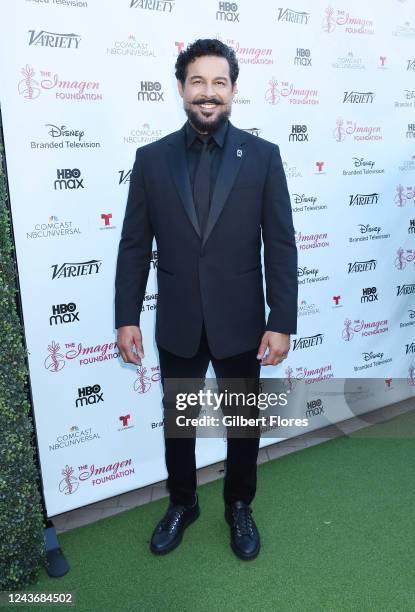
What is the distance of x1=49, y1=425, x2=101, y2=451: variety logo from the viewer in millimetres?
2896

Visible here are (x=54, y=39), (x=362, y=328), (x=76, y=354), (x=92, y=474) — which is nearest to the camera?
(x=54, y=39)

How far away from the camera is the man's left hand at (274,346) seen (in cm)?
229

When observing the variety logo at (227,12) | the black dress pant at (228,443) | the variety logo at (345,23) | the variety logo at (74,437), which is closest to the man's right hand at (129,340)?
the black dress pant at (228,443)

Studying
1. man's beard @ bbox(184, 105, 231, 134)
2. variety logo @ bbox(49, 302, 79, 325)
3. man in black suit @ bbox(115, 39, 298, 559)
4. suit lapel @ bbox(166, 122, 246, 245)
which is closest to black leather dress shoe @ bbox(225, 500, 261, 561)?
man in black suit @ bbox(115, 39, 298, 559)

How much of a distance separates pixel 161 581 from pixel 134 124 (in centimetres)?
216

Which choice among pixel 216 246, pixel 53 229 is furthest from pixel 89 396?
pixel 216 246

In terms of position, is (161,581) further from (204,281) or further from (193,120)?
(193,120)

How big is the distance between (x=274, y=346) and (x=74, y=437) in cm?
130

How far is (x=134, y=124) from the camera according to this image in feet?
9.12

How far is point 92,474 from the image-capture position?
305cm

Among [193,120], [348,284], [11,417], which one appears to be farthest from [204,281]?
[348,284]

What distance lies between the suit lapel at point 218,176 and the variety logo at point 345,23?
158 cm

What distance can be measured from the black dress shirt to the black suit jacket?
3cm

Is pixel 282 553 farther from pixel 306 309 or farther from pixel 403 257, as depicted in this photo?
pixel 403 257
